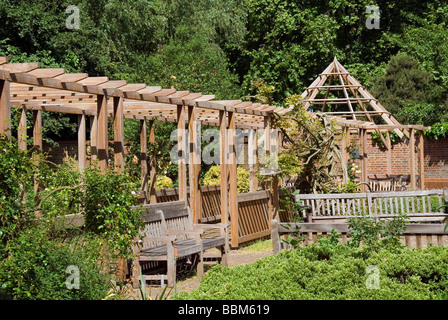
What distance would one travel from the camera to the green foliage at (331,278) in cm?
535

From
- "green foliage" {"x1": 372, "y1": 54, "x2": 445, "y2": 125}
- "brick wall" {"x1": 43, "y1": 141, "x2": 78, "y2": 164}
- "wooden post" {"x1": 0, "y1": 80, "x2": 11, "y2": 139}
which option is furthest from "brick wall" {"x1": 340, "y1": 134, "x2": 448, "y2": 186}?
"wooden post" {"x1": 0, "y1": 80, "x2": 11, "y2": 139}

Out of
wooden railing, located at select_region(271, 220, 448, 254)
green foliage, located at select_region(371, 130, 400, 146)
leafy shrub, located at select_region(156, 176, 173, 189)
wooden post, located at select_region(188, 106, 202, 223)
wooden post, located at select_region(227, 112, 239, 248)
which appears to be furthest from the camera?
green foliage, located at select_region(371, 130, 400, 146)

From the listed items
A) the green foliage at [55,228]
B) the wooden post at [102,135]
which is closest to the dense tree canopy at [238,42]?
the wooden post at [102,135]

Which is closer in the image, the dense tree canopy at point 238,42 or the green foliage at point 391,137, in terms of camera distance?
the dense tree canopy at point 238,42

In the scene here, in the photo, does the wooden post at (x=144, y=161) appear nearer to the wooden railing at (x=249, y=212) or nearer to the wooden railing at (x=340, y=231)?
the wooden railing at (x=249, y=212)

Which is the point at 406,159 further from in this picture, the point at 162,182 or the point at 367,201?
the point at 367,201

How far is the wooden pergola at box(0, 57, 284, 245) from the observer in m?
7.55

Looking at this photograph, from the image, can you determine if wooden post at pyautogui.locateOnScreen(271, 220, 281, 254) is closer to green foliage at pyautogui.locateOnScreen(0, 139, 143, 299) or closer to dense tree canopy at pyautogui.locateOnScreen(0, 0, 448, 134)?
green foliage at pyautogui.locateOnScreen(0, 139, 143, 299)

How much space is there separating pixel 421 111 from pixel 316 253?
19780 millimetres

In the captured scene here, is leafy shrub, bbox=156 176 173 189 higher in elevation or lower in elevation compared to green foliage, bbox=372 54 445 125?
lower

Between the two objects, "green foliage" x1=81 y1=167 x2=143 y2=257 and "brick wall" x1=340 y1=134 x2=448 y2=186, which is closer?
"green foliage" x1=81 y1=167 x2=143 y2=257

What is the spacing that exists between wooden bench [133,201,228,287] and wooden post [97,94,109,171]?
78 centimetres
